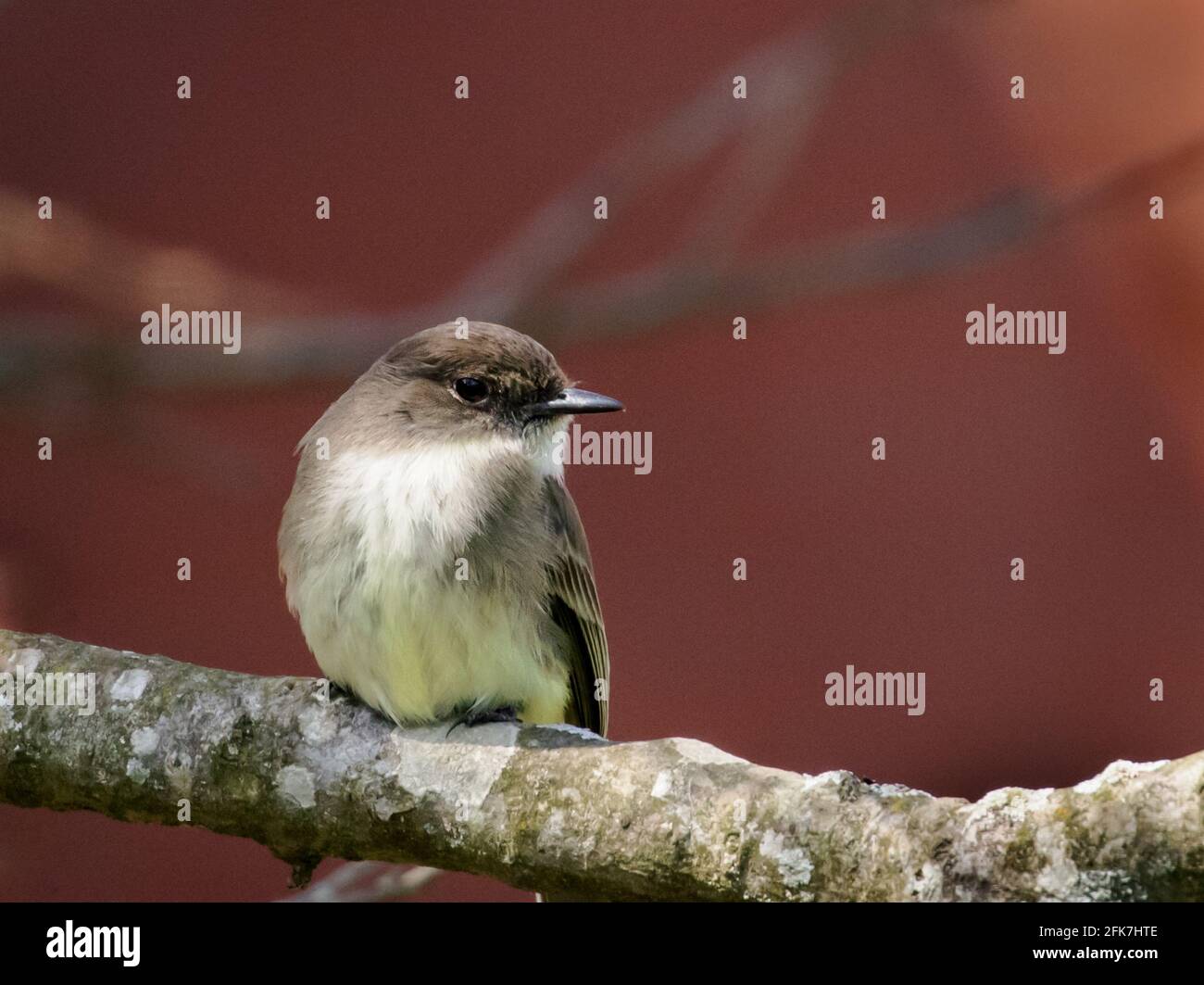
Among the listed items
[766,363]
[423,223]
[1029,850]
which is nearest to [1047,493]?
[766,363]

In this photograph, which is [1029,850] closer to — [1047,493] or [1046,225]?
[1046,225]

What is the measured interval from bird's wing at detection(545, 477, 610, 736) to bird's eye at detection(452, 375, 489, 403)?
201 mm

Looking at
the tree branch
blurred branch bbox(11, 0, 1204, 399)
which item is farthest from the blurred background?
the tree branch

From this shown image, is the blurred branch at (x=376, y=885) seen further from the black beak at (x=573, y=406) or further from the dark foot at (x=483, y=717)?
the black beak at (x=573, y=406)

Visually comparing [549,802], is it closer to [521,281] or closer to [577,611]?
[577,611]

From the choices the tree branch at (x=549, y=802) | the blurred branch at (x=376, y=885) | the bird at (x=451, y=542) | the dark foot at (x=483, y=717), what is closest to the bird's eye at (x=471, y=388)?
the bird at (x=451, y=542)

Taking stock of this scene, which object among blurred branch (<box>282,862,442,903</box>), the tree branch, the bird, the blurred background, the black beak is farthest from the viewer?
the blurred background

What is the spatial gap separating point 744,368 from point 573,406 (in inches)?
57.0

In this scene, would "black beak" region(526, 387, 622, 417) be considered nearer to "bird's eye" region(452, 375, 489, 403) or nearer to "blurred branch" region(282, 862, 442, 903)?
"bird's eye" region(452, 375, 489, 403)

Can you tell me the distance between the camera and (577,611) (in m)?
2.96

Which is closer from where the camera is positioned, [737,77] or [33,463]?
[737,77]

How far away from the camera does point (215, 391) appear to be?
8.98 feet

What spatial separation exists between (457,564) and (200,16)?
230 cm

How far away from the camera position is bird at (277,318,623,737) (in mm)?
2617
